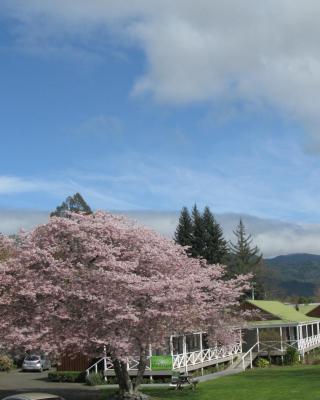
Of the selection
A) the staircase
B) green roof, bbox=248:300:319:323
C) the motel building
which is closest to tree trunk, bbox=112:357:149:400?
the motel building

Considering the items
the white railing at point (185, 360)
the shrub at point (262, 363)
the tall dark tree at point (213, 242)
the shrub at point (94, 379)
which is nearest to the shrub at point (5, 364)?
the white railing at point (185, 360)

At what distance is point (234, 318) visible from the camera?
2800 centimetres

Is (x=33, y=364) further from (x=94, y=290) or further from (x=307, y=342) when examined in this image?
(x=94, y=290)

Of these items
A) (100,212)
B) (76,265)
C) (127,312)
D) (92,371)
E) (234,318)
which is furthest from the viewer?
(92,371)

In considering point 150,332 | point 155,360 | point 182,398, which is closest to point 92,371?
point 155,360

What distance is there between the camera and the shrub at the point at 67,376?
35781 mm

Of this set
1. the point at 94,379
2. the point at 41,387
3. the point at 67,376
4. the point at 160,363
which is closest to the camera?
the point at 94,379

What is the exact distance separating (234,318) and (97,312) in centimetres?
848

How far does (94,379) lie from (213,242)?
43311 millimetres

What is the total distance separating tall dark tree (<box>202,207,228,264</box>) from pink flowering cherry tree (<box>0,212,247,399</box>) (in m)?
49.8

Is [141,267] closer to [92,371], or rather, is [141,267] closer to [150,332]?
[150,332]

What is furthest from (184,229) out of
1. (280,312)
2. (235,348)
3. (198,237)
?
(235,348)

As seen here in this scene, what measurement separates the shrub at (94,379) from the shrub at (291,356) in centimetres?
1694

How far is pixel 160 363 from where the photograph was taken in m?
33.4
